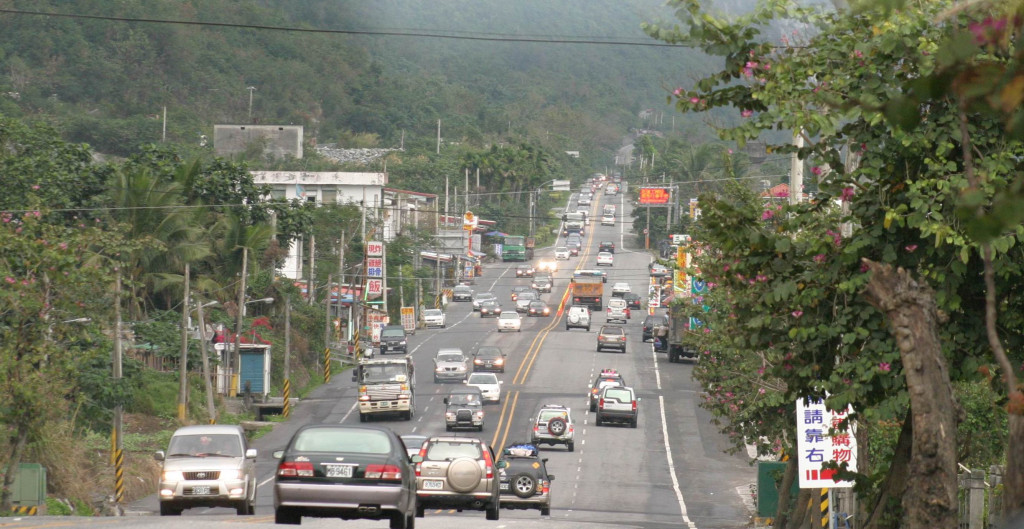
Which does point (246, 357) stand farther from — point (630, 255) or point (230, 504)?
point (630, 255)

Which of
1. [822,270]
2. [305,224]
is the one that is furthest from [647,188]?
[822,270]

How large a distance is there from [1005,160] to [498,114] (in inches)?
6438

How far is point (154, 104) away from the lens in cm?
11350

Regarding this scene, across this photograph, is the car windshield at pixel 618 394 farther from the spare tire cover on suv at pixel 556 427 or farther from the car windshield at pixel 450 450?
the car windshield at pixel 450 450

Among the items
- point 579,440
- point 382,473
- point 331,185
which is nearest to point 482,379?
point 579,440

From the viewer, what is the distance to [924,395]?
8750 mm

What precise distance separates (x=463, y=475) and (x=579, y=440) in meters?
26.8

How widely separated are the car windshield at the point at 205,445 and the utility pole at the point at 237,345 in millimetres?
28931

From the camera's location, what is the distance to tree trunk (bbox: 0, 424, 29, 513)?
1038 inches

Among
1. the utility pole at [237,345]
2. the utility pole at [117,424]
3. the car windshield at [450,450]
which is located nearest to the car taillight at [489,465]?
the car windshield at [450,450]

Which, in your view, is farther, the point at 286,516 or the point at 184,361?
the point at 184,361

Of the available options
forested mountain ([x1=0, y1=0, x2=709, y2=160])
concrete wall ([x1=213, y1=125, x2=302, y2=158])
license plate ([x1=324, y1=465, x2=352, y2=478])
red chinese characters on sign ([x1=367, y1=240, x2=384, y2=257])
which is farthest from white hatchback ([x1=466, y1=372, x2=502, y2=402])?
concrete wall ([x1=213, y1=125, x2=302, y2=158])

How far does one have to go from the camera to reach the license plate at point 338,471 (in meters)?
14.9

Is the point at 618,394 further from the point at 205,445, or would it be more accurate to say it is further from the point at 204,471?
the point at 204,471
